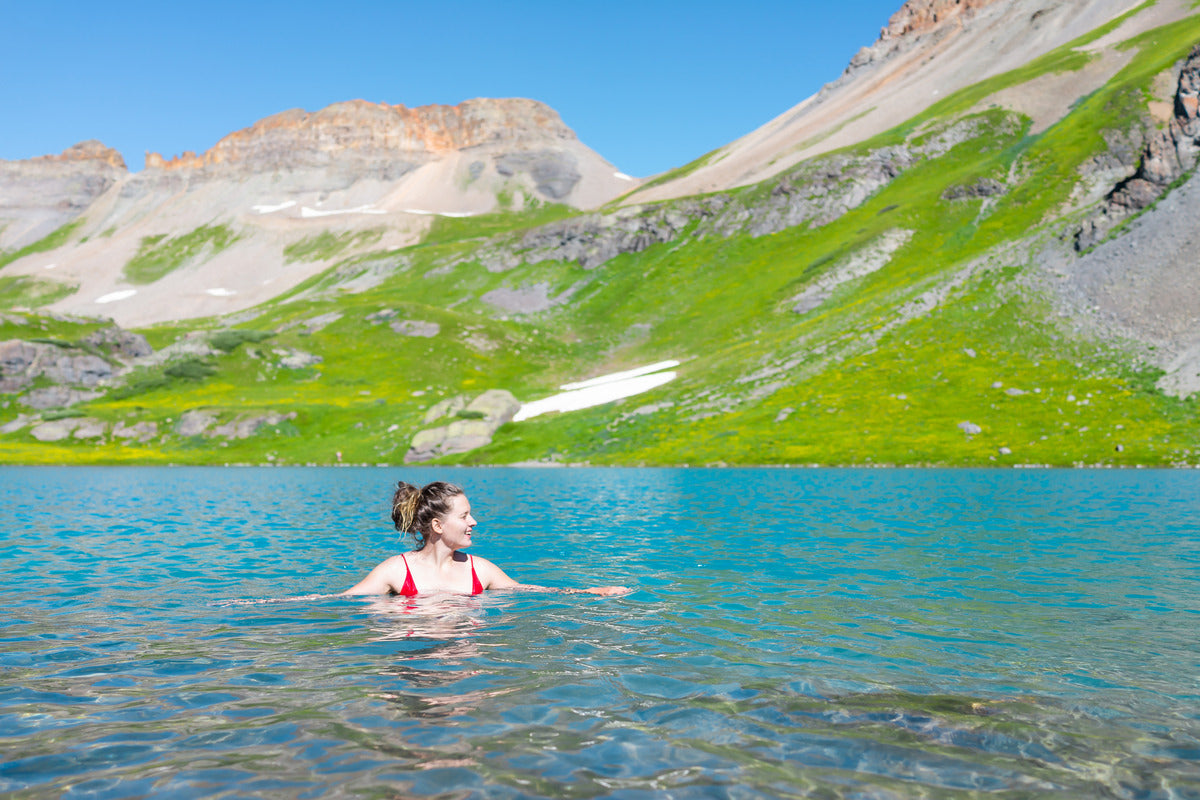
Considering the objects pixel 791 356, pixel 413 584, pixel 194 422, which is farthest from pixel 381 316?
pixel 413 584

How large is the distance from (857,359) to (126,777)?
107 metres

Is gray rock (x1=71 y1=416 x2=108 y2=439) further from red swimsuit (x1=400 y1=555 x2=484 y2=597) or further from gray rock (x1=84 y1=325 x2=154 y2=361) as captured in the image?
red swimsuit (x1=400 y1=555 x2=484 y2=597)

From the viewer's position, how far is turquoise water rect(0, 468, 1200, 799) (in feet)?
24.3

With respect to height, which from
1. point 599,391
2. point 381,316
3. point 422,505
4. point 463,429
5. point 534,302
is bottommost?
point 422,505

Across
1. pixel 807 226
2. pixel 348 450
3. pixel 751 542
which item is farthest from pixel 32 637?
pixel 807 226

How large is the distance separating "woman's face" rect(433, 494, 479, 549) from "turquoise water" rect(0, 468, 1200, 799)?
5.16 feet

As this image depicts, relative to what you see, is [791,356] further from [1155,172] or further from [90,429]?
[90,429]

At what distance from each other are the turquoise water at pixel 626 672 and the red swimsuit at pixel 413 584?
0.84 ft

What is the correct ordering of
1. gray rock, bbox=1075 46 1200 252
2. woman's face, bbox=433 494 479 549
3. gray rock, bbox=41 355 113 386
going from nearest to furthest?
woman's face, bbox=433 494 479 549 < gray rock, bbox=1075 46 1200 252 < gray rock, bbox=41 355 113 386

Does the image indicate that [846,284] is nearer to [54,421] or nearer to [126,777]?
[54,421]

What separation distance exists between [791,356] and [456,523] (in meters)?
104

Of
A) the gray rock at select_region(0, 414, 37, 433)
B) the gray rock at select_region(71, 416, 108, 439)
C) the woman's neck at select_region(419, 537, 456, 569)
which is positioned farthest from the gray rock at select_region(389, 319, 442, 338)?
the woman's neck at select_region(419, 537, 456, 569)

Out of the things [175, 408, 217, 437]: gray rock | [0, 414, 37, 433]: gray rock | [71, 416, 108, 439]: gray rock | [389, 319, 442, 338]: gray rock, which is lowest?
[175, 408, 217, 437]: gray rock

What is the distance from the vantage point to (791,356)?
112812mm
